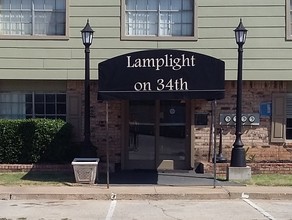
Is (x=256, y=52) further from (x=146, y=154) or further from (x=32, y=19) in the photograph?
(x=32, y=19)

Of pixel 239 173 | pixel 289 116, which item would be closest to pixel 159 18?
pixel 289 116

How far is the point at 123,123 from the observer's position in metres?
16.7

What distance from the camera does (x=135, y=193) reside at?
41.3ft

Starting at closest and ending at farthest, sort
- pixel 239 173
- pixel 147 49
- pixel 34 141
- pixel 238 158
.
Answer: pixel 239 173 → pixel 238 158 → pixel 34 141 → pixel 147 49

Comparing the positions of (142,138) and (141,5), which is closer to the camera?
(141,5)

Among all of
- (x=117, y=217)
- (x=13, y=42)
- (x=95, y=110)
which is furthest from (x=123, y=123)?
(x=117, y=217)

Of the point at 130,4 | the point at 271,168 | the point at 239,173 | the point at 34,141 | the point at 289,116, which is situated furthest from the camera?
the point at 289,116

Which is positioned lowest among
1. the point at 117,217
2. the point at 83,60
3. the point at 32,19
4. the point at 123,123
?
the point at 117,217

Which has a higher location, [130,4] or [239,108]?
[130,4]

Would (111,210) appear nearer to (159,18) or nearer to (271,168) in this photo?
(271,168)

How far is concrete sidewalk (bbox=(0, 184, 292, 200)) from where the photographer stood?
12.4 meters

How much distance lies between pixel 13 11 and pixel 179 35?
473 centimetres

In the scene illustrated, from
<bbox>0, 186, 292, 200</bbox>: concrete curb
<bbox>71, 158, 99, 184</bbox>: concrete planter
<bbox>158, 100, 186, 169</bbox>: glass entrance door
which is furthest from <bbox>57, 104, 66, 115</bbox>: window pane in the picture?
<bbox>0, 186, 292, 200</bbox>: concrete curb

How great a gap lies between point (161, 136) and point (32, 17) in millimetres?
4957
